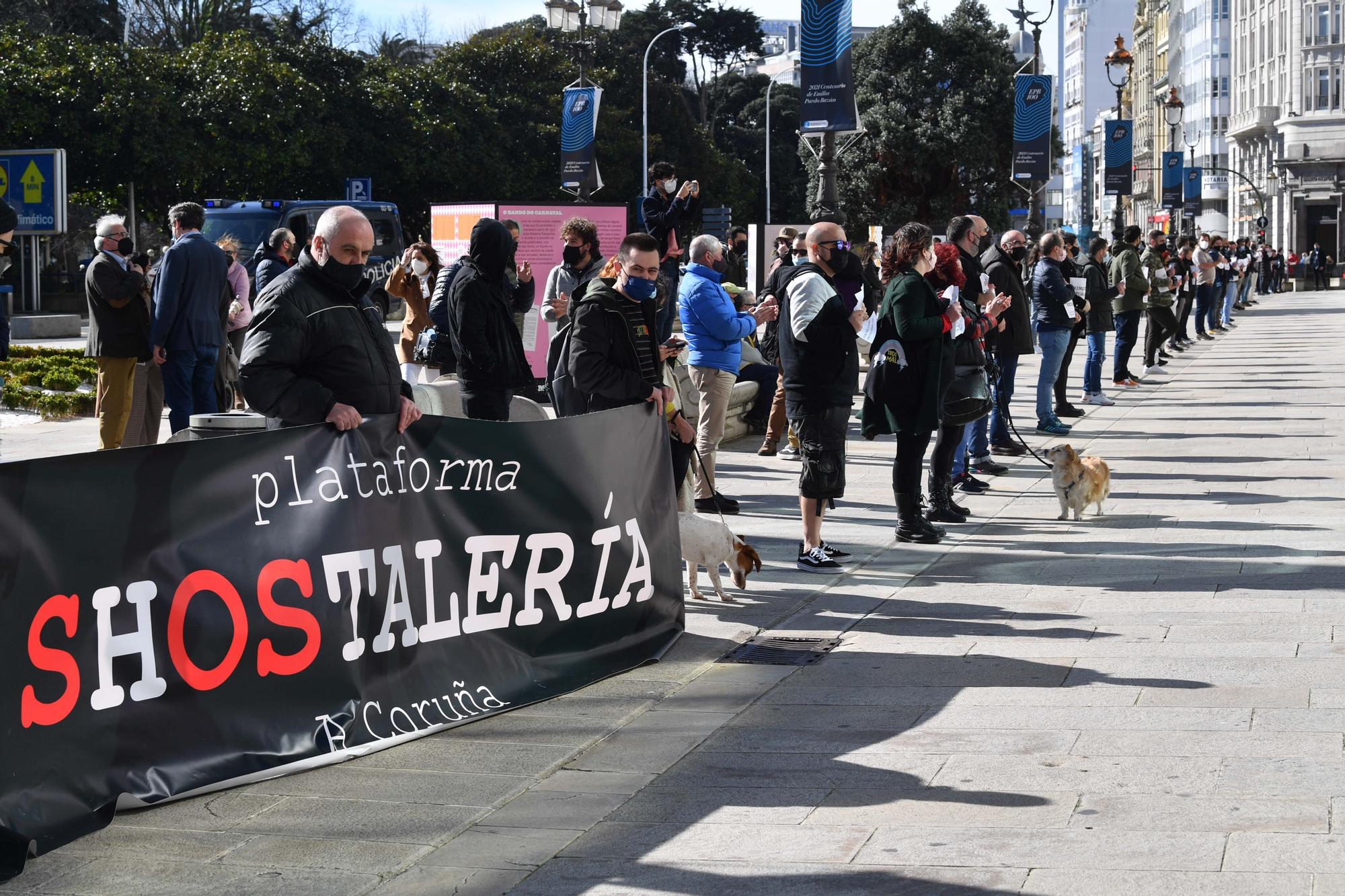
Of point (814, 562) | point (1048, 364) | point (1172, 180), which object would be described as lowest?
point (814, 562)

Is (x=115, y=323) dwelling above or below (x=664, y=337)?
above

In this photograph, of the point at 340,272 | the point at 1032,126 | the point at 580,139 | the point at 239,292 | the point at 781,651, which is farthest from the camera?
the point at 1032,126

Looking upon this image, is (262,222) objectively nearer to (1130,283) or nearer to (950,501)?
(1130,283)

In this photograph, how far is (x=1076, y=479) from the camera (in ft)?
35.5

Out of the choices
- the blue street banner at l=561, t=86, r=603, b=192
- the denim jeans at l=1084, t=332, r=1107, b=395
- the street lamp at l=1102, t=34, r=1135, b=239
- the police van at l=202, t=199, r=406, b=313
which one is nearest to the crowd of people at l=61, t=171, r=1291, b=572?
the denim jeans at l=1084, t=332, r=1107, b=395

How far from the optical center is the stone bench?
32.6 m

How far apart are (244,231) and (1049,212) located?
166142 mm

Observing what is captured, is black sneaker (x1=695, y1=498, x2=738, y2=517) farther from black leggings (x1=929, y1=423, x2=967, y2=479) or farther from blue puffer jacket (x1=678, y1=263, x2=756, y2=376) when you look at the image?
black leggings (x1=929, y1=423, x2=967, y2=479)

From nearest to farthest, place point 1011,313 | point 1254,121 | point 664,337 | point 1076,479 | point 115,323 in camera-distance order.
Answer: point 1076,479 < point 115,323 < point 1011,313 < point 664,337 < point 1254,121

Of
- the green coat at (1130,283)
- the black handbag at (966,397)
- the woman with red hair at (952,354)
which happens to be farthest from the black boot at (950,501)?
the green coat at (1130,283)

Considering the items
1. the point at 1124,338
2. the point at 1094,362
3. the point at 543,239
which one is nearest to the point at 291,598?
the point at 543,239

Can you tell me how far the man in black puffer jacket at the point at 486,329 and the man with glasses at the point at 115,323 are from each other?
12.6ft

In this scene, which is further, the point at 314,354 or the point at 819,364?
the point at 819,364

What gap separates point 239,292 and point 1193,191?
61.5 meters
